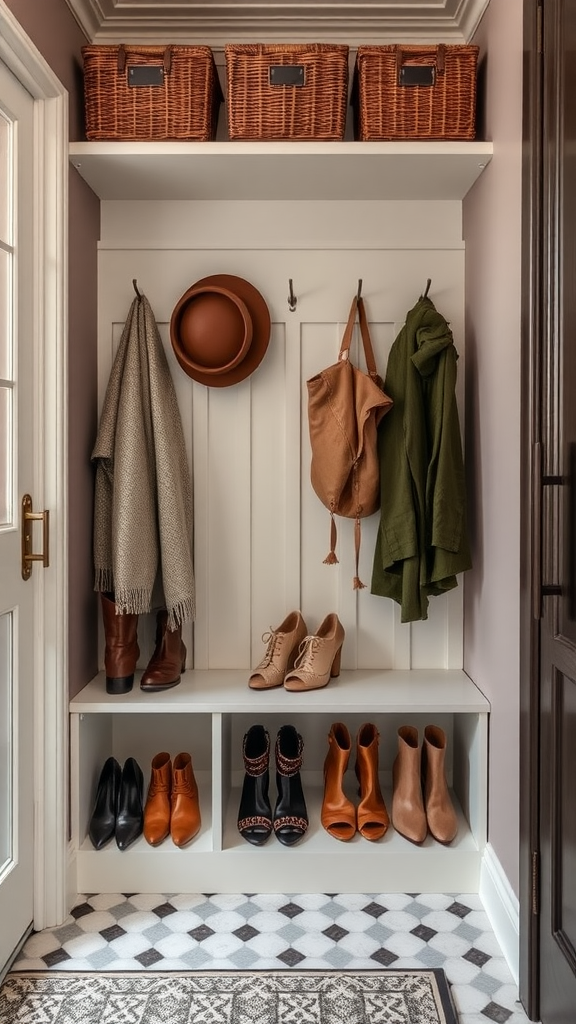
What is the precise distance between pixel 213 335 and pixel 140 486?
487mm

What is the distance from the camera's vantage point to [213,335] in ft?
7.36

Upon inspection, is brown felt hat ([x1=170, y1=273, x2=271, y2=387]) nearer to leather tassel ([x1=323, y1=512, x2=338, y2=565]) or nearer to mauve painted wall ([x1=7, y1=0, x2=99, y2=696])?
mauve painted wall ([x1=7, y1=0, x2=99, y2=696])

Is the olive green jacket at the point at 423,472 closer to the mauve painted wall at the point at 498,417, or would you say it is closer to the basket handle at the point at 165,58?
the mauve painted wall at the point at 498,417

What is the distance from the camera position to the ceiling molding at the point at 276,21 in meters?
2.12

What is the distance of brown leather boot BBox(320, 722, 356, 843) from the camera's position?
208 centimetres

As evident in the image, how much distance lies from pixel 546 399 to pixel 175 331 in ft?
3.72

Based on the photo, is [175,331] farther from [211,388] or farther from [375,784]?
[375,784]

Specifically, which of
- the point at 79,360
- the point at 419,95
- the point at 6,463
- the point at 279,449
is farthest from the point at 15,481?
the point at 419,95

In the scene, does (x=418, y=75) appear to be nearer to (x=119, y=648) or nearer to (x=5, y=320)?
(x=5, y=320)

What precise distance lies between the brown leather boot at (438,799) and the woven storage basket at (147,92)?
1.75m

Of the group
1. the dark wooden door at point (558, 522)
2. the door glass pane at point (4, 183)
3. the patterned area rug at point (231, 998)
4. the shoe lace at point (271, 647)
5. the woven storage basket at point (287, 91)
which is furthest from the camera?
the shoe lace at point (271, 647)

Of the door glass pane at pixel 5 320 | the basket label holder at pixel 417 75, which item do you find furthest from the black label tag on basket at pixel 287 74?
the door glass pane at pixel 5 320

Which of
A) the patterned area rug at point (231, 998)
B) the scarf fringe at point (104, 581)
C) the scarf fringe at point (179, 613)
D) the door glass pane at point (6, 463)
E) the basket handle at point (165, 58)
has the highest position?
the basket handle at point (165, 58)

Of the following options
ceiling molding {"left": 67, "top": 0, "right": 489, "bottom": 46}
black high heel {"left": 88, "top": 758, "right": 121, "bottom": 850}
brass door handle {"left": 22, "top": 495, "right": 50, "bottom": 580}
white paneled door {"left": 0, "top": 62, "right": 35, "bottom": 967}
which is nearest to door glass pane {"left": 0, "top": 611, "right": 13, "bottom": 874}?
white paneled door {"left": 0, "top": 62, "right": 35, "bottom": 967}
